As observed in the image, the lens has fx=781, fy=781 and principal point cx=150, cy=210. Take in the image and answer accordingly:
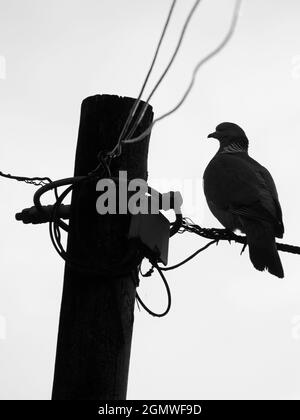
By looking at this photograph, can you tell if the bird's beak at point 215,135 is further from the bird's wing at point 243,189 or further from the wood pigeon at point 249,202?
the bird's wing at point 243,189

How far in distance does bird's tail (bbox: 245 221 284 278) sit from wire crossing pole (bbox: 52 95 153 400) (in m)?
2.26

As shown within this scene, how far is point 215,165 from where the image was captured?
812 cm

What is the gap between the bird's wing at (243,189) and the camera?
6770mm

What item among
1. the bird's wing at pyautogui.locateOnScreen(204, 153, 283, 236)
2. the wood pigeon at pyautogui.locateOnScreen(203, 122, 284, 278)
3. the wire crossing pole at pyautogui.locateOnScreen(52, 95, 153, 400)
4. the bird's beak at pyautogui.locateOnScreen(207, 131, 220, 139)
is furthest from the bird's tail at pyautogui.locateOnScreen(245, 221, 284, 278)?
the bird's beak at pyautogui.locateOnScreen(207, 131, 220, 139)

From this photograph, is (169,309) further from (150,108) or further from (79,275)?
(150,108)

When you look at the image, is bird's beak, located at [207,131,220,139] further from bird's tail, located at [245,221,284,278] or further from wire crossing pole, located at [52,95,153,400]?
wire crossing pole, located at [52,95,153,400]

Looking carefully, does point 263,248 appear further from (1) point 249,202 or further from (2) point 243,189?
(2) point 243,189

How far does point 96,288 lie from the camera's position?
151 inches

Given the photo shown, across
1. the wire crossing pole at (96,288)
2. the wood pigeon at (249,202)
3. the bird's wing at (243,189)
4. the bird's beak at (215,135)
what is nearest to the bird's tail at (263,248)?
the wood pigeon at (249,202)

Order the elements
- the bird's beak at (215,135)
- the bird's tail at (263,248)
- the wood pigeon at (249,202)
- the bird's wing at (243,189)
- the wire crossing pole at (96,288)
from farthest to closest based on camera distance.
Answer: the bird's beak at (215,135) < the bird's wing at (243,189) < the wood pigeon at (249,202) < the bird's tail at (263,248) < the wire crossing pole at (96,288)

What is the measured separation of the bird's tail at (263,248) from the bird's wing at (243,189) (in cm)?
11

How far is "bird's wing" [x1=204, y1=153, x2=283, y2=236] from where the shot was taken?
6.77 meters
